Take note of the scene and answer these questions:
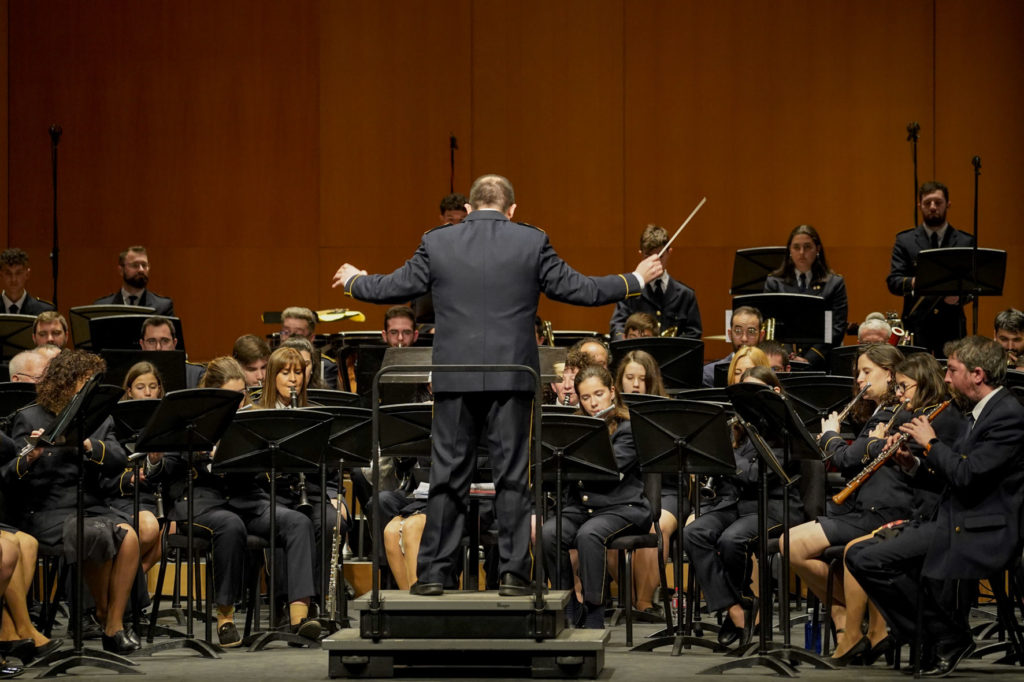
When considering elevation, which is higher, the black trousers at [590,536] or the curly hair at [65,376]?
the curly hair at [65,376]

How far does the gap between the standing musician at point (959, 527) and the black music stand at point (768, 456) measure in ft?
1.17

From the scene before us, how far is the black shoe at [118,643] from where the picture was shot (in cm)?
596

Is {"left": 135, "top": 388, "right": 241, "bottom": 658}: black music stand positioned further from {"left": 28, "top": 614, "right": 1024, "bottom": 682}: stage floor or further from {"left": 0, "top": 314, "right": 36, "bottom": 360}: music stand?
{"left": 0, "top": 314, "right": 36, "bottom": 360}: music stand

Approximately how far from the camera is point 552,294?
5.08 meters

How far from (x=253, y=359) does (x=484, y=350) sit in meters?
2.94

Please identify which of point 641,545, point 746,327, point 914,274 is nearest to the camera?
point 641,545

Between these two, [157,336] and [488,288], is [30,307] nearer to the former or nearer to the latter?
[157,336]

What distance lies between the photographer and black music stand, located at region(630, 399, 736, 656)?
5867 millimetres

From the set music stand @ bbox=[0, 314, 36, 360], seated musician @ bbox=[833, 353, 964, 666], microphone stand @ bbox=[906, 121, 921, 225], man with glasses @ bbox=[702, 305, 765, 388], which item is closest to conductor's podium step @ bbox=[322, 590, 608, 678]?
seated musician @ bbox=[833, 353, 964, 666]

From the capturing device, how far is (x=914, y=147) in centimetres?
1108

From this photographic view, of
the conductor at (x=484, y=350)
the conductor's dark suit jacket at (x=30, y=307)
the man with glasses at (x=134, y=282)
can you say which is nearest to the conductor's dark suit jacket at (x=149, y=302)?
the man with glasses at (x=134, y=282)

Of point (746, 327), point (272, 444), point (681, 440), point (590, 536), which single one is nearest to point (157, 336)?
point (272, 444)

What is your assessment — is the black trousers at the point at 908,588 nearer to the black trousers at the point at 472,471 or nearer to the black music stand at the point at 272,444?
the black trousers at the point at 472,471

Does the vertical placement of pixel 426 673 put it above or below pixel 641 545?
below
